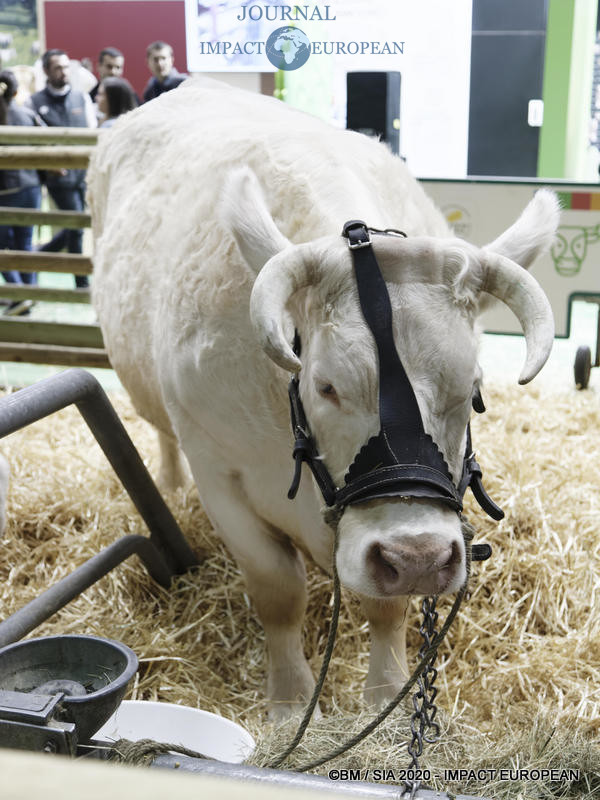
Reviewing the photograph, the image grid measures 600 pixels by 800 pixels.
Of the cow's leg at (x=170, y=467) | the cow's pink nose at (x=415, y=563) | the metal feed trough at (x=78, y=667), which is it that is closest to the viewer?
the metal feed trough at (x=78, y=667)

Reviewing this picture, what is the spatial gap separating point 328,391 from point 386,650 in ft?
3.30

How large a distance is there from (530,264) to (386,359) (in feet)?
1.80

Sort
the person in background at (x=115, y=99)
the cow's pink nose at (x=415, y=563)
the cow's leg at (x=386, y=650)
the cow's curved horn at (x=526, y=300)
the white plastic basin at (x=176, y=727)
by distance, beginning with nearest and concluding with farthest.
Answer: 1. the cow's pink nose at (x=415, y=563)
2. the cow's curved horn at (x=526, y=300)
3. the white plastic basin at (x=176, y=727)
4. the cow's leg at (x=386, y=650)
5. the person in background at (x=115, y=99)

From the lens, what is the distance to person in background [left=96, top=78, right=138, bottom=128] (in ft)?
15.3

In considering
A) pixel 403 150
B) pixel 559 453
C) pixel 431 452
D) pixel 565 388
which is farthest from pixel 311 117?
pixel 565 388

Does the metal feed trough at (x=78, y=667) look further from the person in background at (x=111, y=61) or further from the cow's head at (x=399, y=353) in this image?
the person in background at (x=111, y=61)

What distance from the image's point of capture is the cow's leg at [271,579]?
2.65 metres

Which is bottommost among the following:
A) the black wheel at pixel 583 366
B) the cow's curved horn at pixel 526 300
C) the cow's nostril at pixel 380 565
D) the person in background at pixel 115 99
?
the black wheel at pixel 583 366

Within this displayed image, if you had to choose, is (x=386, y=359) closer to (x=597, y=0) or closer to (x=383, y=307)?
(x=383, y=307)

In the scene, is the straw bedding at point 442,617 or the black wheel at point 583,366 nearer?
the straw bedding at point 442,617

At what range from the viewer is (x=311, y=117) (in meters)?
3.01

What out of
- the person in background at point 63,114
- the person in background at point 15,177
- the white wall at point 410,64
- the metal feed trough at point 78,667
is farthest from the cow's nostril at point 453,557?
the person in background at point 15,177

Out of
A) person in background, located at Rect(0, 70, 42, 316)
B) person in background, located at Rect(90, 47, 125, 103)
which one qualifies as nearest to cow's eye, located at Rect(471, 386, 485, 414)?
person in background, located at Rect(90, 47, 125, 103)

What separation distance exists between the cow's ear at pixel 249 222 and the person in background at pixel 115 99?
2.58 meters
